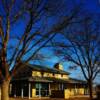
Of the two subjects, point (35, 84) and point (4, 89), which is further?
point (35, 84)

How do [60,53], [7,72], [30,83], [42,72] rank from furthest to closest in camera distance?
[42,72] → [30,83] → [60,53] → [7,72]

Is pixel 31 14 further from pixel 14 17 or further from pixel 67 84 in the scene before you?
pixel 67 84

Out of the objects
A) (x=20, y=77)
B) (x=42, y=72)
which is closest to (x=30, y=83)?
(x=20, y=77)

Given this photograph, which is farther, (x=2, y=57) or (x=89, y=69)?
(x=89, y=69)

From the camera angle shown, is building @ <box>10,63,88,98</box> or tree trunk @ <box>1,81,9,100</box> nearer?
tree trunk @ <box>1,81,9,100</box>

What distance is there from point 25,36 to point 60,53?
1704 centimetres

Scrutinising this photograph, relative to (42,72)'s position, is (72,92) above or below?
below

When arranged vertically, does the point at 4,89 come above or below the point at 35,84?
below

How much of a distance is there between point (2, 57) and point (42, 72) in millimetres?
37609

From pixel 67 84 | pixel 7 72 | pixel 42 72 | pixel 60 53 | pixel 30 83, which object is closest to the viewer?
pixel 7 72

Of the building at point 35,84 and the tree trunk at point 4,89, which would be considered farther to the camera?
the building at point 35,84

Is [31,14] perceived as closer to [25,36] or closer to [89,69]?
[25,36]

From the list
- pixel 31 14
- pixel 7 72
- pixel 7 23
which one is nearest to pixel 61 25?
pixel 31 14

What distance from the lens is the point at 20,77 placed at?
50375 millimetres
